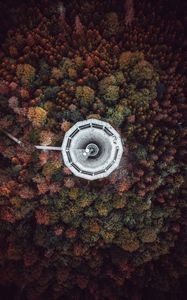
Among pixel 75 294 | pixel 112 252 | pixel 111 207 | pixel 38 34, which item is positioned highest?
pixel 38 34

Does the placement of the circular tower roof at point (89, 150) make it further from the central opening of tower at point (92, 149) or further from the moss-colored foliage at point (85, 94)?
the moss-colored foliage at point (85, 94)

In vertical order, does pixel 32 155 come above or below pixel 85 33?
below

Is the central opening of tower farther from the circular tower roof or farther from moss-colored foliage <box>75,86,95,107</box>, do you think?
moss-colored foliage <box>75,86,95,107</box>

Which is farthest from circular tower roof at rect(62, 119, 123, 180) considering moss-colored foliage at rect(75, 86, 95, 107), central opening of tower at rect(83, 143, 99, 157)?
moss-colored foliage at rect(75, 86, 95, 107)

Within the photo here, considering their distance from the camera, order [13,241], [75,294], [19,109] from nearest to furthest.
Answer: [19,109] < [13,241] < [75,294]

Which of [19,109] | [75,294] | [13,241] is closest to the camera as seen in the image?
[19,109]

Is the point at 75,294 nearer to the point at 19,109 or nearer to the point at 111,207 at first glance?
the point at 111,207

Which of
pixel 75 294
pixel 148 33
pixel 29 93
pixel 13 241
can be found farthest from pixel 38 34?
pixel 75 294

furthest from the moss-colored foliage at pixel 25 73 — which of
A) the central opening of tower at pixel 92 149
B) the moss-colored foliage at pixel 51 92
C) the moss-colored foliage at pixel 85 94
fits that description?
the central opening of tower at pixel 92 149
